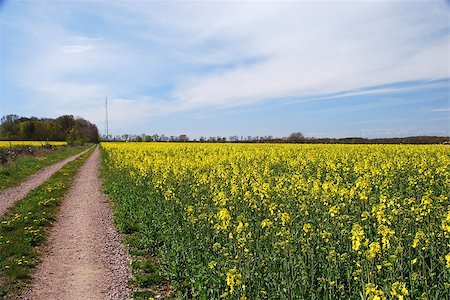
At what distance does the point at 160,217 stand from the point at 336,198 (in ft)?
14.3

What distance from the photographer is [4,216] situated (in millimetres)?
10977

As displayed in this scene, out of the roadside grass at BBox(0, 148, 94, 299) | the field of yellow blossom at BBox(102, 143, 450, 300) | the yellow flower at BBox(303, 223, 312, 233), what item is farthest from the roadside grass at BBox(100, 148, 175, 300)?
the yellow flower at BBox(303, 223, 312, 233)

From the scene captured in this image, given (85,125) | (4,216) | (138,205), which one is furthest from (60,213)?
(85,125)

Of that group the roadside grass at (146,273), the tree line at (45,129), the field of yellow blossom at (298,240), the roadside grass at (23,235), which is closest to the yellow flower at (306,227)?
the field of yellow blossom at (298,240)

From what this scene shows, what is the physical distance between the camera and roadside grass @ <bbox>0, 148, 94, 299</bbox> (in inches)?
262

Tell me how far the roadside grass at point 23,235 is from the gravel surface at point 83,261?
0.73ft

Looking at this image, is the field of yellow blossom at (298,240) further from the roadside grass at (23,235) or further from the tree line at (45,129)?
the tree line at (45,129)

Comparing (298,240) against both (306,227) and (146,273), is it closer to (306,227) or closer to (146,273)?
(306,227)

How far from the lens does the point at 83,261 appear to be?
766cm

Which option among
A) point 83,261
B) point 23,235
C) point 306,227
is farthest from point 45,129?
point 306,227

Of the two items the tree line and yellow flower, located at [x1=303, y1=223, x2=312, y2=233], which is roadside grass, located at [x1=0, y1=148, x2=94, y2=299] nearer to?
yellow flower, located at [x1=303, y1=223, x2=312, y2=233]

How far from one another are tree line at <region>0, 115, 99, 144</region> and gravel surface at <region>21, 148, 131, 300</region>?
76595mm

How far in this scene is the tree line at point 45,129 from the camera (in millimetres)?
85188

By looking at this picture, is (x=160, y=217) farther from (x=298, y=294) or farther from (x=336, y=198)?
(x=298, y=294)
